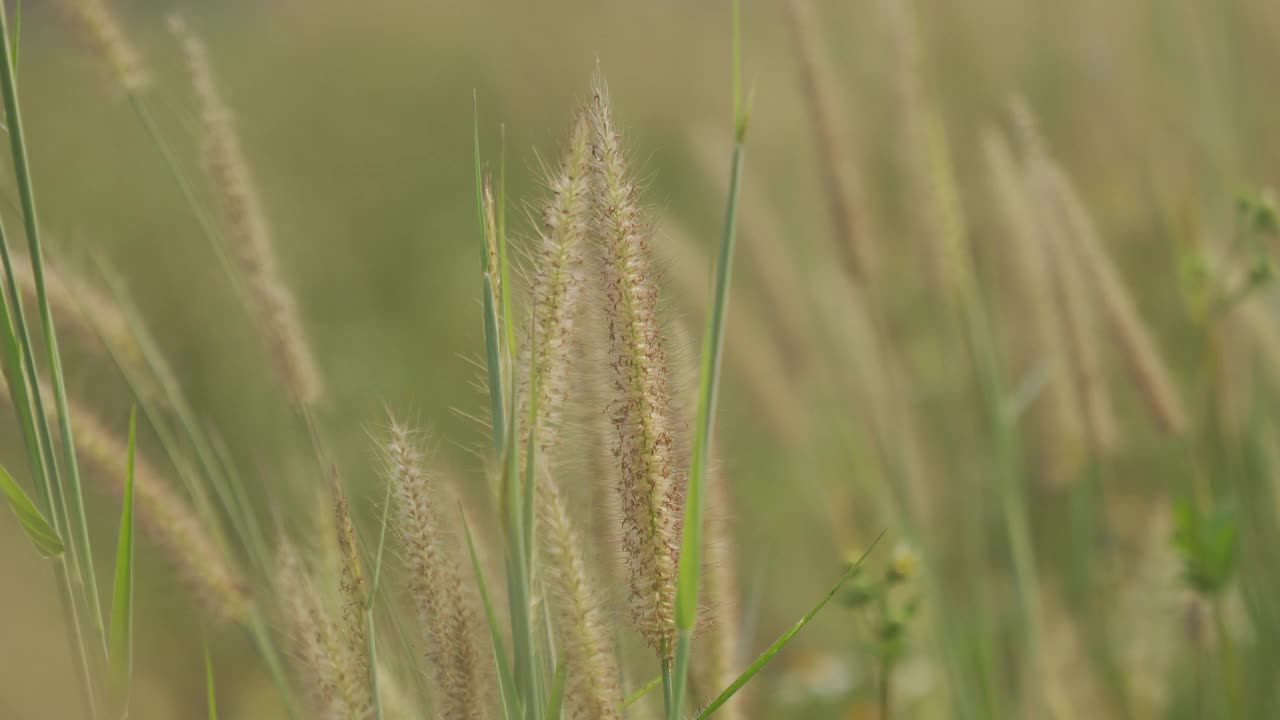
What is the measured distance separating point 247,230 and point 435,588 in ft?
2.07

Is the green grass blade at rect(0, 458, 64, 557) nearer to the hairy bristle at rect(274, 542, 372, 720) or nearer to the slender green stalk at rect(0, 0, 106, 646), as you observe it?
the slender green stalk at rect(0, 0, 106, 646)

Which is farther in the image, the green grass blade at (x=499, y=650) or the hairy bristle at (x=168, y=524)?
the hairy bristle at (x=168, y=524)

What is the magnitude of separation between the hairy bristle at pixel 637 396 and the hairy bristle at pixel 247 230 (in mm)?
571

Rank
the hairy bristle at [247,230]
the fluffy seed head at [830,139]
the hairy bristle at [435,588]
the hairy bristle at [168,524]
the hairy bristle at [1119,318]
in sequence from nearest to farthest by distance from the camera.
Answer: the hairy bristle at [435,588]
the hairy bristle at [168,524]
the hairy bristle at [247,230]
the hairy bristle at [1119,318]
the fluffy seed head at [830,139]

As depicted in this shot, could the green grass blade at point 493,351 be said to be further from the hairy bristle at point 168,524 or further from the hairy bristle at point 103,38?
the hairy bristle at point 103,38

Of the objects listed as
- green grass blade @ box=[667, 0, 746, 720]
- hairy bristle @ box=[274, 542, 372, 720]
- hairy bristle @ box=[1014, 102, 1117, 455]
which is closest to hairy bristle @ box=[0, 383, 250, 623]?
hairy bristle @ box=[274, 542, 372, 720]

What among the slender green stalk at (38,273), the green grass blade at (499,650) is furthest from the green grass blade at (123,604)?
the green grass blade at (499,650)

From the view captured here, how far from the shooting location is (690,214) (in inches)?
191

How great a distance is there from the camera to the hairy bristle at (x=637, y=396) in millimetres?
746

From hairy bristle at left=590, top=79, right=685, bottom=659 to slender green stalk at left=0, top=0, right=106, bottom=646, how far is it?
406mm

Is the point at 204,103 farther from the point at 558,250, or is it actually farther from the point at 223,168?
the point at 558,250

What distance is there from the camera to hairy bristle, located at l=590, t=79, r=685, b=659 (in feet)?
2.45

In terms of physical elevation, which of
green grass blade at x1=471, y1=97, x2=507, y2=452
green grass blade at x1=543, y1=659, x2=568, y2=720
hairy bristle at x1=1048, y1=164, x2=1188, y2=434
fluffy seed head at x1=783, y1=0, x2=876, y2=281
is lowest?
green grass blade at x1=543, y1=659, x2=568, y2=720

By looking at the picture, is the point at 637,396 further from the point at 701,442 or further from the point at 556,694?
the point at 556,694
